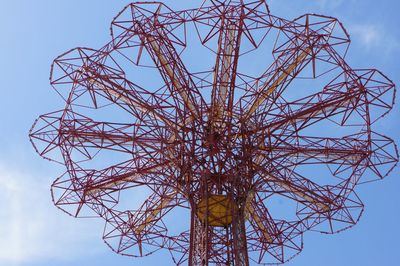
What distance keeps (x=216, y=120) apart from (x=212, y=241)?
17.6 ft

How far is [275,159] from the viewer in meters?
32.9

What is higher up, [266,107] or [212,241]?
[266,107]

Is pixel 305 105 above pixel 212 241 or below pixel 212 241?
above

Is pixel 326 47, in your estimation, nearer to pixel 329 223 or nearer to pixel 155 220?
pixel 329 223

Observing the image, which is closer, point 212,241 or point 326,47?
point 326,47

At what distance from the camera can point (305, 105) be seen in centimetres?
3119

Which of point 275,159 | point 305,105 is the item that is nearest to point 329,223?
point 275,159

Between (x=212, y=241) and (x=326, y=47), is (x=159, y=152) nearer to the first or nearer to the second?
(x=212, y=241)

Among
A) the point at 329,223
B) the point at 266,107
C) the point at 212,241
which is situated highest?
the point at 266,107

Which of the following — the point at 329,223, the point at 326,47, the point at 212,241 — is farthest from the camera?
the point at 329,223

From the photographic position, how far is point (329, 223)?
35156 millimetres

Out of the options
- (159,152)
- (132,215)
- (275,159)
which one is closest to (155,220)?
(132,215)

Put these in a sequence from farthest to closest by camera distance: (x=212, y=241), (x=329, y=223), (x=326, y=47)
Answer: (x=329, y=223) < (x=212, y=241) < (x=326, y=47)

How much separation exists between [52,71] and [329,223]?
15195mm
